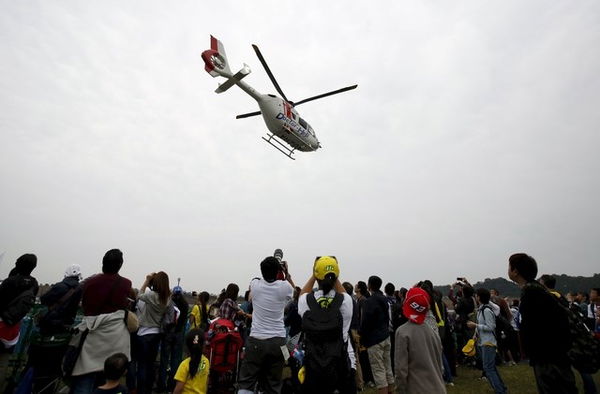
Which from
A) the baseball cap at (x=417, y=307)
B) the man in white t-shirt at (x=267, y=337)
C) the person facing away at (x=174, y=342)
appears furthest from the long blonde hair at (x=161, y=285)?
the baseball cap at (x=417, y=307)

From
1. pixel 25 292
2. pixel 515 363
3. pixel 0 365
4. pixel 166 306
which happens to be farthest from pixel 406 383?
pixel 515 363

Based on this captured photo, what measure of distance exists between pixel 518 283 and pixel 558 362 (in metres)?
0.84

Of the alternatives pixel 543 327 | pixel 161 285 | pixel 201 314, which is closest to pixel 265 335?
pixel 161 285

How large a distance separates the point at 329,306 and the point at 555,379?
7.40 feet

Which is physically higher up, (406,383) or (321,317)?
(321,317)

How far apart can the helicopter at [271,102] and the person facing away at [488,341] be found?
11320 millimetres

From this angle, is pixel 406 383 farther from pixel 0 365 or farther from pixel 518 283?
pixel 0 365

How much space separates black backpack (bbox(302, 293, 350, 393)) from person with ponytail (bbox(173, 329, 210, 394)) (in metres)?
1.69

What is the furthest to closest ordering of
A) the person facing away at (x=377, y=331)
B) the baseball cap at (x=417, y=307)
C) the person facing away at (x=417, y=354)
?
the person facing away at (x=377, y=331) < the baseball cap at (x=417, y=307) < the person facing away at (x=417, y=354)

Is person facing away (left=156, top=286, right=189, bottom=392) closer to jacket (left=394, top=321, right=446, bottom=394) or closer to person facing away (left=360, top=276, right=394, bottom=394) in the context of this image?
person facing away (left=360, top=276, right=394, bottom=394)

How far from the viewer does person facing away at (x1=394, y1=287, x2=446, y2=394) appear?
3.74 metres

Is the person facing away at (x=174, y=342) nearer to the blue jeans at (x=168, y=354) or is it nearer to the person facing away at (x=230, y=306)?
the blue jeans at (x=168, y=354)

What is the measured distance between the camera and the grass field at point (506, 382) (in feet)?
23.4

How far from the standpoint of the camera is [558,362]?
316 centimetres
